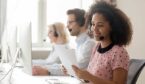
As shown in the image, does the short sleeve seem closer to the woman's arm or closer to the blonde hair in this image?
the woman's arm

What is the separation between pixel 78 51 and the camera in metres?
2.47

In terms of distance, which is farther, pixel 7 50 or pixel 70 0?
pixel 70 0

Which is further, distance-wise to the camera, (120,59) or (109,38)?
(109,38)

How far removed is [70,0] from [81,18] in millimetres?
1845

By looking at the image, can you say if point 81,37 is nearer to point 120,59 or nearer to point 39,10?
point 120,59

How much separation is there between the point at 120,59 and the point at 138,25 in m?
2.35

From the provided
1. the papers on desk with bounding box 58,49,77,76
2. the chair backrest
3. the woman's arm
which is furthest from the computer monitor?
the chair backrest

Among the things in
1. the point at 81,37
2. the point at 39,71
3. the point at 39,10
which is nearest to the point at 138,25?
the point at 39,10

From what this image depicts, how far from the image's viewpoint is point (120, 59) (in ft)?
5.58

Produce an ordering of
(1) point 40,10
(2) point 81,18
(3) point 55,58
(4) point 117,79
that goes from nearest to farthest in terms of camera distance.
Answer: (4) point 117,79 < (2) point 81,18 < (3) point 55,58 < (1) point 40,10

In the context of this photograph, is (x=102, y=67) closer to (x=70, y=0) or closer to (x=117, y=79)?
(x=117, y=79)

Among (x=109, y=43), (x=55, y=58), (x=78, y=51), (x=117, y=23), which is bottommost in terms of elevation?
(x=55, y=58)

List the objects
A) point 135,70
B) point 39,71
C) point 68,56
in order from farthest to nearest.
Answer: point 39,71, point 135,70, point 68,56

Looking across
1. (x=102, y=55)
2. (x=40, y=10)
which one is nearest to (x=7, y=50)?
(x=102, y=55)
